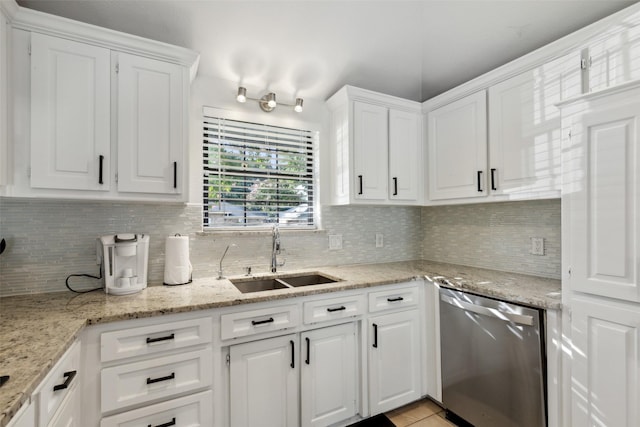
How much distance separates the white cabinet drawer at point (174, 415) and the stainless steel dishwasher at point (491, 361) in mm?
1455

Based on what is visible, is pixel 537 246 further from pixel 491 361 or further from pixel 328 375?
pixel 328 375

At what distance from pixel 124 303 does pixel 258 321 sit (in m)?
0.65

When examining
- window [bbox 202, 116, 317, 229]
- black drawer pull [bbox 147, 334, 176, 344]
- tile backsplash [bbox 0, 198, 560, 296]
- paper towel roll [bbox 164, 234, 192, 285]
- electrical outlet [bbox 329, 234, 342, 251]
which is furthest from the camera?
electrical outlet [bbox 329, 234, 342, 251]

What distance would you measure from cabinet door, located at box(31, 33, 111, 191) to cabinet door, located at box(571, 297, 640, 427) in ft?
7.82

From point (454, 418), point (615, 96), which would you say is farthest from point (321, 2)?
point (454, 418)

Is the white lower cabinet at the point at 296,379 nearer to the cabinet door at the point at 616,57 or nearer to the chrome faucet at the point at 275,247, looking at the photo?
the chrome faucet at the point at 275,247

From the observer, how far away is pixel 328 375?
1.79 m

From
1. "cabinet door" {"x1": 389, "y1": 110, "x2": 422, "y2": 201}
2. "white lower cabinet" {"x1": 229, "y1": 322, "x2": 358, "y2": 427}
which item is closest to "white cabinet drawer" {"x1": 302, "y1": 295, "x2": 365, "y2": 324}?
"white lower cabinet" {"x1": 229, "y1": 322, "x2": 358, "y2": 427}

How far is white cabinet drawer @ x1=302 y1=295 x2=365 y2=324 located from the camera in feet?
5.68

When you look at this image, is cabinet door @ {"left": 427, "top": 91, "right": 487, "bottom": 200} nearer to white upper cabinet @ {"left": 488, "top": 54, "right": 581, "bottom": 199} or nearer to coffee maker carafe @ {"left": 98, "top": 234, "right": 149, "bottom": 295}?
white upper cabinet @ {"left": 488, "top": 54, "right": 581, "bottom": 199}

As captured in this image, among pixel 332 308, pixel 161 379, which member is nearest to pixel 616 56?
pixel 332 308

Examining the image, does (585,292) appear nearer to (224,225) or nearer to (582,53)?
(582,53)

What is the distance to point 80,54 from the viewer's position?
1.50 metres

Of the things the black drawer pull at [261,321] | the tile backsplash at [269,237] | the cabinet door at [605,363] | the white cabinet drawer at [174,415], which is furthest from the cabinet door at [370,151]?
the white cabinet drawer at [174,415]
